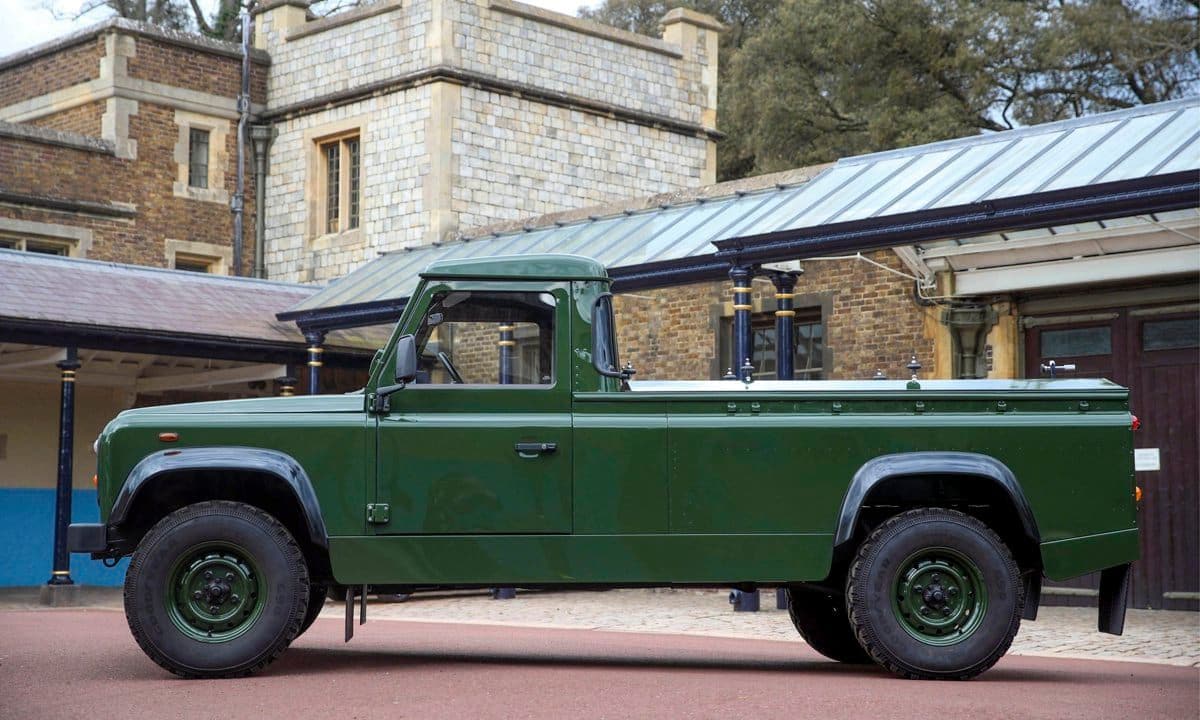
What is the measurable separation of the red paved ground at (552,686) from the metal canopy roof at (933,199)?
12.5 feet

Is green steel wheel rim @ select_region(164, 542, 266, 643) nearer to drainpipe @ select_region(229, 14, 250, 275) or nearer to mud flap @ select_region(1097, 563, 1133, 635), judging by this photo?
mud flap @ select_region(1097, 563, 1133, 635)

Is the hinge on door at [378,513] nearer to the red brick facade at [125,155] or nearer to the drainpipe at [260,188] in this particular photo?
the red brick facade at [125,155]

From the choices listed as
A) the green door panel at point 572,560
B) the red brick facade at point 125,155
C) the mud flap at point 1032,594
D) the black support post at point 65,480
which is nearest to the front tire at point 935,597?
the green door panel at point 572,560

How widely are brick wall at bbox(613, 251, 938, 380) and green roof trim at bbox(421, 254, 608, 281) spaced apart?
30.2ft

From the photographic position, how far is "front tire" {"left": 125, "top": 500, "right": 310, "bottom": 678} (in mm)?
7953

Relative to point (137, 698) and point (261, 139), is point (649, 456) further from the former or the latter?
point (261, 139)

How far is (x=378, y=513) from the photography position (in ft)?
26.7

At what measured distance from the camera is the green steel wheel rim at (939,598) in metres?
8.12

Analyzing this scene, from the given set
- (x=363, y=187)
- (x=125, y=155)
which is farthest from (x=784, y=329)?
(x=125, y=155)

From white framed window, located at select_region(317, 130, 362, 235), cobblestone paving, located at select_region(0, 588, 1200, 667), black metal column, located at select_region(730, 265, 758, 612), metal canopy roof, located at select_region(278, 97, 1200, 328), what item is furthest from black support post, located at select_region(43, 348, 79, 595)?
white framed window, located at select_region(317, 130, 362, 235)

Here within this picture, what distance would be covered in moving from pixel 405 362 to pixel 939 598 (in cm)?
291

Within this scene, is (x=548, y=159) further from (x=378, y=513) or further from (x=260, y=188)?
(x=378, y=513)

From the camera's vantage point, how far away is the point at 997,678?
8.55 metres

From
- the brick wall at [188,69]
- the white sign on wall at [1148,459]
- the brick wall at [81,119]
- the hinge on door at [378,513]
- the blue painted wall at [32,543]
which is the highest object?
the brick wall at [188,69]
